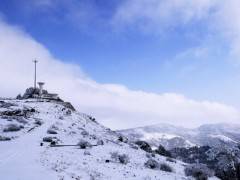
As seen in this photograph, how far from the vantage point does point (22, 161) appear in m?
23.7

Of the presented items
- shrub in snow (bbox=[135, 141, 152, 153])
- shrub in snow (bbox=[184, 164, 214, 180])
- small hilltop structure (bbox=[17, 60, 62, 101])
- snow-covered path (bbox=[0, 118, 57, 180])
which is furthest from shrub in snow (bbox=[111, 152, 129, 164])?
small hilltop structure (bbox=[17, 60, 62, 101])

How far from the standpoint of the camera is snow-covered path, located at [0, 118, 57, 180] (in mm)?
19406

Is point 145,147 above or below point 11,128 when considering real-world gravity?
below

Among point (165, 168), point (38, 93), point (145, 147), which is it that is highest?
point (38, 93)

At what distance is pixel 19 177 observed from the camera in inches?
741

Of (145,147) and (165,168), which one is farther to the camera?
(145,147)

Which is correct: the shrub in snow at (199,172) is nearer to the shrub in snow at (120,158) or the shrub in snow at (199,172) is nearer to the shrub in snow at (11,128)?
the shrub in snow at (120,158)

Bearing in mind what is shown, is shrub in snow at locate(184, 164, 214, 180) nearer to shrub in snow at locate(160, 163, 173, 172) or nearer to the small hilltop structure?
shrub in snow at locate(160, 163, 173, 172)

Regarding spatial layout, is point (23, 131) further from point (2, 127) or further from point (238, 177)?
point (238, 177)

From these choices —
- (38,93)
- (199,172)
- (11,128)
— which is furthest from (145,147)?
(38,93)

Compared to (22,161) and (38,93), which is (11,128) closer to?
(22,161)

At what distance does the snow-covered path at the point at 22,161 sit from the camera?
19406 millimetres

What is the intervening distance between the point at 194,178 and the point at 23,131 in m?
23.3

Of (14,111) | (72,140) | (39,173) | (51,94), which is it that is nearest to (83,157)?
(39,173)
